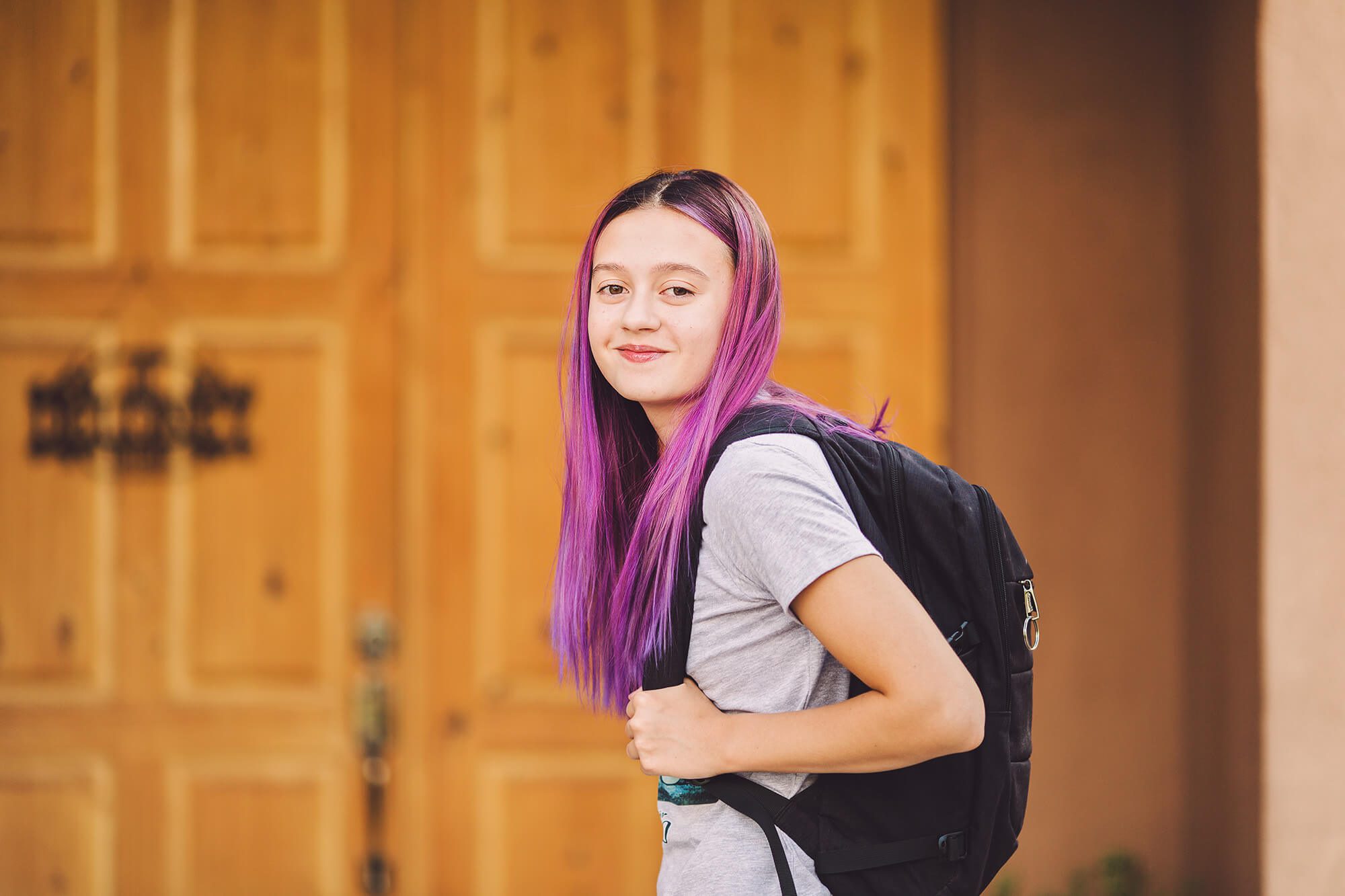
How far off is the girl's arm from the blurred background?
6.69 ft

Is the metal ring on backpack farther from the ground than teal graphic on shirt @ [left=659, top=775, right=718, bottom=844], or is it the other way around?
the metal ring on backpack

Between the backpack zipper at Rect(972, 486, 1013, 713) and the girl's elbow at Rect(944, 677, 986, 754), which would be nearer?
the girl's elbow at Rect(944, 677, 986, 754)

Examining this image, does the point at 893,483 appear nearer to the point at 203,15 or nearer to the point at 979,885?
the point at 979,885

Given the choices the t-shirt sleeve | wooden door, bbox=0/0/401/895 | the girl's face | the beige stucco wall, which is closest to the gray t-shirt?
the t-shirt sleeve

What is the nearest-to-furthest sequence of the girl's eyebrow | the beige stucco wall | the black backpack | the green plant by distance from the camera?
the black backpack → the girl's eyebrow → the beige stucco wall → the green plant

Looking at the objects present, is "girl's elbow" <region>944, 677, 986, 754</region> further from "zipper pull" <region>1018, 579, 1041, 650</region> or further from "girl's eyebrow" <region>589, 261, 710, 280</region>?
"girl's eyebrow" <region>589, 261, 710, 280</region>

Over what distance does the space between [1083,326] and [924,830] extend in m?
2.24

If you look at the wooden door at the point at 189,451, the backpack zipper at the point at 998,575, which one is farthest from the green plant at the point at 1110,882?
the backpack zipper at the point at 998,575

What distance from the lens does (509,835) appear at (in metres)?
3.14

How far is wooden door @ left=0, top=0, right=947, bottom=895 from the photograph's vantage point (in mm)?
3143

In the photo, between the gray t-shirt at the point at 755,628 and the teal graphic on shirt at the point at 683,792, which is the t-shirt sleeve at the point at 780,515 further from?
the teal graphic on shirt at the point at 683,792

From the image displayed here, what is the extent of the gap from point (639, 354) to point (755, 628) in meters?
0.37

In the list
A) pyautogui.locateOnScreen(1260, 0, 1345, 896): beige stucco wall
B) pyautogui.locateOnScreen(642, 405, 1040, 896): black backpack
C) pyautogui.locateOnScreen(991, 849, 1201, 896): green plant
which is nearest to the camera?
pyautogui.locateOnScreen(642, 405, 1040, 896): black backpack

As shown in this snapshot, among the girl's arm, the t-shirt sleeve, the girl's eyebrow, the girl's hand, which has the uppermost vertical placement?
the girl's eyebrow
